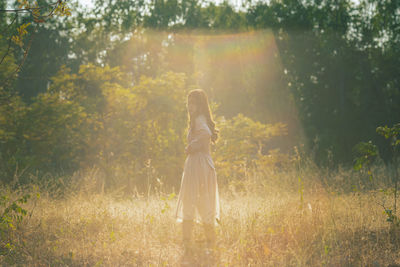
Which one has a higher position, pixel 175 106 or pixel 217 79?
pixel 175 106

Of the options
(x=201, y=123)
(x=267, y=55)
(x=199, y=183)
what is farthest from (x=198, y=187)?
(x=267, y=55)

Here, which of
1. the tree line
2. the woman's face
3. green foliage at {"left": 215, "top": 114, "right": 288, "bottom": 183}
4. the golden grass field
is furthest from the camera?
the tree line

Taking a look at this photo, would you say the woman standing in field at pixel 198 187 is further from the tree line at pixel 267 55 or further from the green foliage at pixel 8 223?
the tree line at pixel 267 55

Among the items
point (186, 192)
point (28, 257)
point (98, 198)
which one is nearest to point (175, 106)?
point (98, 198)

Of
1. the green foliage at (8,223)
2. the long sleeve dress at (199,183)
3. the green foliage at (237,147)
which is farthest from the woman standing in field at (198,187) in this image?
the green foliage at (237,147)

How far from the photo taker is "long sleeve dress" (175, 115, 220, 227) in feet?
13.3

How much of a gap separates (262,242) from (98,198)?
9.77 feet

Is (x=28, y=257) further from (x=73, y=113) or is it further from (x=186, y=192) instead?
(x=73, y=113)

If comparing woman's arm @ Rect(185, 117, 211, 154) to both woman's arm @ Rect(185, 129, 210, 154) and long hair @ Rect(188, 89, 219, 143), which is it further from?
long hair @ Rect(188, 89, 219, 143)

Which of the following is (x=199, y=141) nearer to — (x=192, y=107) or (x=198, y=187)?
(x=192, y=107)

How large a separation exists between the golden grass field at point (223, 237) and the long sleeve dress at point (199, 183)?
0.31 metres

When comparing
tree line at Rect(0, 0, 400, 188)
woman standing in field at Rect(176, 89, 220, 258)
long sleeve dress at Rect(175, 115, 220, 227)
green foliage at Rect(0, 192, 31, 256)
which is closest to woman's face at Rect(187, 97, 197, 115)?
woman standing in field at Rect(176, 89, 220, 258)

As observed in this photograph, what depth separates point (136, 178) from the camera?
9734 mm

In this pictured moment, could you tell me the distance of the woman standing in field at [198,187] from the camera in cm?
402
